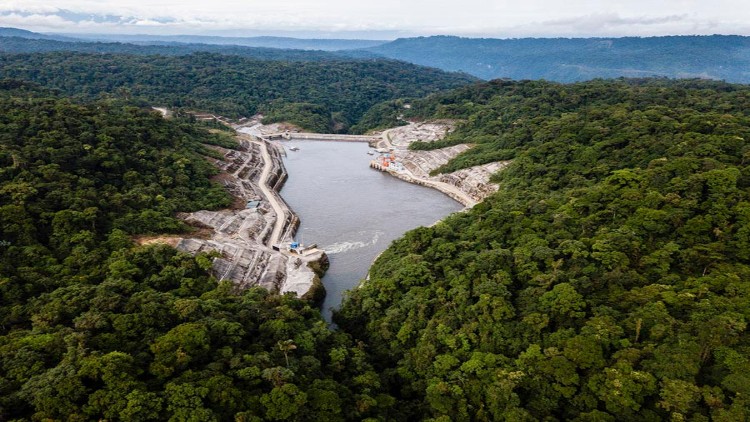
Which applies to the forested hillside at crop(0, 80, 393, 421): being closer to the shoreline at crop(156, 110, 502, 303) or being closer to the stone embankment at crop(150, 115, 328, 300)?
the stone embankment at crop(150, 115, 328, 300)

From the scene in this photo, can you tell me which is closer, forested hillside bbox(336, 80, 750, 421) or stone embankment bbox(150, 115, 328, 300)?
forested hillside bbox(336, 80, 750, 421)

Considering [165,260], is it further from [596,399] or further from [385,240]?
[596,399]

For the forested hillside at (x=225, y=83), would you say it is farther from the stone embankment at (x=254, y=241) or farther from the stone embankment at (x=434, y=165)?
the stone embankment at (x=254, y=241)

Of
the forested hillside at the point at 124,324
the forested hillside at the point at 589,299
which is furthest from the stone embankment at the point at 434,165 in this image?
the forested hillside at the point at 124,324

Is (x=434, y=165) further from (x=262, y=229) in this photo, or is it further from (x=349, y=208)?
(x=262, y=229)

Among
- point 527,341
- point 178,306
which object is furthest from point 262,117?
point 527,341

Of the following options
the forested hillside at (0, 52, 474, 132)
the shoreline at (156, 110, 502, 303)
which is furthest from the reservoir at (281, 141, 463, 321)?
the forested hillside at (0, 52, 474, 132)

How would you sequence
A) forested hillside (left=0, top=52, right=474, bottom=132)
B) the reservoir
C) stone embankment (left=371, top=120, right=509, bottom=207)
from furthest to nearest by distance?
forested hillside (left=0, top=52, right=474, bottom=132), stone embankment (left=371, top=120, right=509, bottom=207), the reservoir
